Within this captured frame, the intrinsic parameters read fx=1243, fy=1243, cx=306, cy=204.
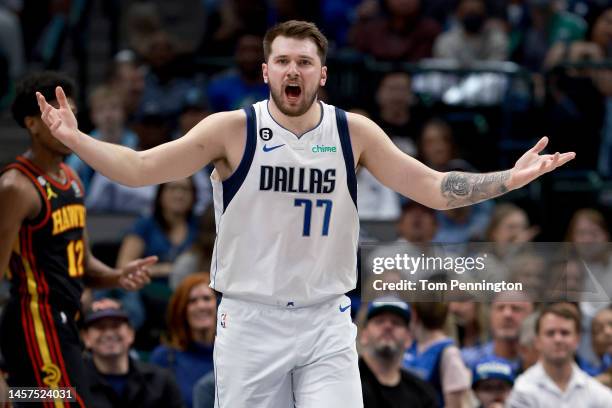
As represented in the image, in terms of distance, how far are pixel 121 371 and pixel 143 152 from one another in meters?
2.79

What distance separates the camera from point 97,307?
8125mm

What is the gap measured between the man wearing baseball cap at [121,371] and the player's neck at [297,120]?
2.72 metres

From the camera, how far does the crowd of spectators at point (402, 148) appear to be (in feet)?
26.2

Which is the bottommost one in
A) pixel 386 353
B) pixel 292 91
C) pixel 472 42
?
pixel 386 353

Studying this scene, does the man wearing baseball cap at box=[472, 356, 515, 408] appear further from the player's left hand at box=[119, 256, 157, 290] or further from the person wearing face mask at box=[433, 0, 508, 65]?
the person wearing face mask at box=[433, 0, 508, 65]

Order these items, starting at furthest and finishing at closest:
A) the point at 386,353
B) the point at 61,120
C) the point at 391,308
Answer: the point at 391,308
the point at 386,353
the point at 61,120

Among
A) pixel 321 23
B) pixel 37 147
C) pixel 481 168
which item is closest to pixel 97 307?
pixel 37 147

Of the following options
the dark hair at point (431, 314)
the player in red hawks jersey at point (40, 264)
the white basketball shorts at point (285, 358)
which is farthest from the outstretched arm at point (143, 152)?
the dark hair at point (431, 314)

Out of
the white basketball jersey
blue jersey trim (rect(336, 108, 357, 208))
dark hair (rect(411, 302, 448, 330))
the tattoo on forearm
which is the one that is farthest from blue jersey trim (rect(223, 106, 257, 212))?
dark hair (rect(411, 302, 448, 330))

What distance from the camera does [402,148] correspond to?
1141cm

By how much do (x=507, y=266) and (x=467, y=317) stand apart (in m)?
2.56

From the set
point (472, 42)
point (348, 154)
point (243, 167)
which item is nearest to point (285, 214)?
point (243, 167)

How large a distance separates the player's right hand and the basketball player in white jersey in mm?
381

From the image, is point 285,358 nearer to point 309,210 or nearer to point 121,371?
point 309,210
